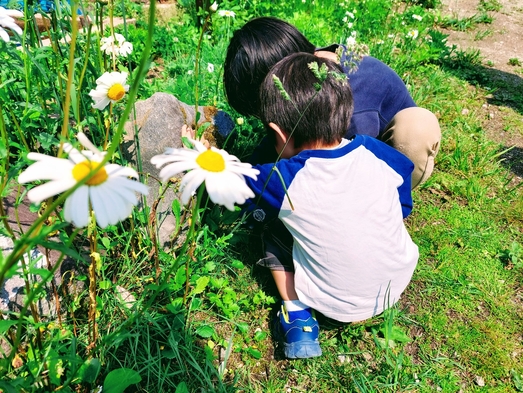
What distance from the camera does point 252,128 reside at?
96.0 inches

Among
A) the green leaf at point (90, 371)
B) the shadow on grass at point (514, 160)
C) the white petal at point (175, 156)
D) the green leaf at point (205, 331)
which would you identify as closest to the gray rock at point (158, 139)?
the green leaf at point (205, 331)

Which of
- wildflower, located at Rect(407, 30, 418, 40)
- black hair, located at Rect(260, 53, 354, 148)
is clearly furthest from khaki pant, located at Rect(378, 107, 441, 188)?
wildflower, located at Rect(407, 30, 418, 40)

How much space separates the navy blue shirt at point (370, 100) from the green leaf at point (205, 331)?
2.68ft

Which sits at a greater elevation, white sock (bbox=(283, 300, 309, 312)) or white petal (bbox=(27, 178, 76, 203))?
white petal (bbox=(27, 178, 76, 203))

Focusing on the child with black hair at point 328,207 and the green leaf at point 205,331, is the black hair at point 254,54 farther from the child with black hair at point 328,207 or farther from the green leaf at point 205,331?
the green leaf at point 205,331

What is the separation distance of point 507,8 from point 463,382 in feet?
17.2

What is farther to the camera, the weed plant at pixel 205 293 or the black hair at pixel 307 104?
the black hair at pixel 307 104

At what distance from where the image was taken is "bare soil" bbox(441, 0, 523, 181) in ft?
9.89

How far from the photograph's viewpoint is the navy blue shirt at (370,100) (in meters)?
2.07

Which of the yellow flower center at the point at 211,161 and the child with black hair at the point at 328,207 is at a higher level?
the yellow flower center at the point at 211,161

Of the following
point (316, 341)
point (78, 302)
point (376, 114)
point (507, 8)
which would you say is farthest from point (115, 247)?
point (507, 8)

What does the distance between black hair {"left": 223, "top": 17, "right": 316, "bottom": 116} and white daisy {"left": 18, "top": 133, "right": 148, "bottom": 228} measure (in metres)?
1.39

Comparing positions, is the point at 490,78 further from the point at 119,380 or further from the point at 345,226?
the point at 119,380

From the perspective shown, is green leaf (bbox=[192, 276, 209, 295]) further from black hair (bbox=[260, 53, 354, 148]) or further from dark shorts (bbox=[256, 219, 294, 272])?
black hair (bbox=[260, 53, 354, 148])
